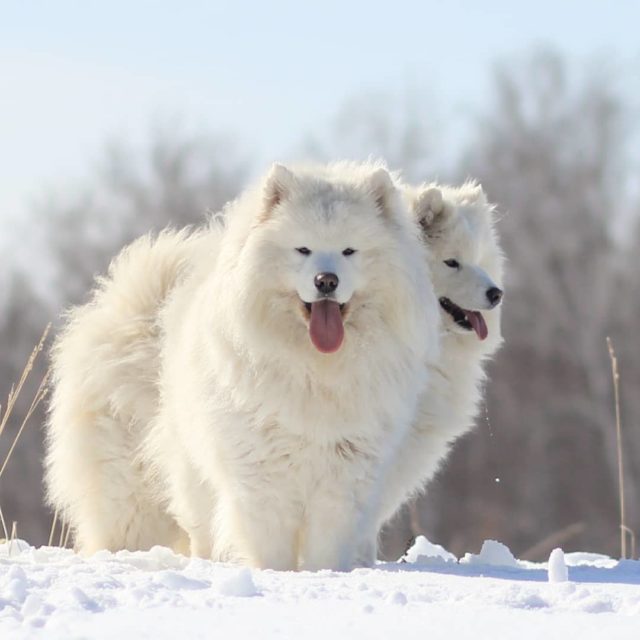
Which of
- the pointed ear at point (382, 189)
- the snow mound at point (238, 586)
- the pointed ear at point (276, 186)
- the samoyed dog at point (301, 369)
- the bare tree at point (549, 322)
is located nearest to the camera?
the snow mound at point (238, 586)

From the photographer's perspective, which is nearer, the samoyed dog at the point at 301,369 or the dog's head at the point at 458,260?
the samoyed dog at the point at 301,369

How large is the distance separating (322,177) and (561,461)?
2526 centimetres

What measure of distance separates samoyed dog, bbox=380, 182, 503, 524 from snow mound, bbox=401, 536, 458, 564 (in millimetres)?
293

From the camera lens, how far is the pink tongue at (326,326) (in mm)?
6719

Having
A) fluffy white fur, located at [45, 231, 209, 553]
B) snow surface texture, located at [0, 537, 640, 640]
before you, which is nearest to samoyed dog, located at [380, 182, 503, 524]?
fluffy white fur, located at [45, 231, 209, 553]

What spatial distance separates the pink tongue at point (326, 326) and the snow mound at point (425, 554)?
4.64 feet

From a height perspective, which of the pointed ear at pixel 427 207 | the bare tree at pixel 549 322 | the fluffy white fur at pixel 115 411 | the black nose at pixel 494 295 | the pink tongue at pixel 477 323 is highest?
the bare tree at pixel 549 322

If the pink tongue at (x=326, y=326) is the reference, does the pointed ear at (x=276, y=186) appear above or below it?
above

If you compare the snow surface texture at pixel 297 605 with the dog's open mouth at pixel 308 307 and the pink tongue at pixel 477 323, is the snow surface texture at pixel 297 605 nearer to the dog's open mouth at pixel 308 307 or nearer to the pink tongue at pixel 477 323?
the dog's open mouth at pixel 308 307

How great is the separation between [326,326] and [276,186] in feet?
2.32

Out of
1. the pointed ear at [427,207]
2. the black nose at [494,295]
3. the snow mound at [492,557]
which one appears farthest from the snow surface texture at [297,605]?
the pointed ear at [427,207]

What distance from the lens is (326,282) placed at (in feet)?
21.5

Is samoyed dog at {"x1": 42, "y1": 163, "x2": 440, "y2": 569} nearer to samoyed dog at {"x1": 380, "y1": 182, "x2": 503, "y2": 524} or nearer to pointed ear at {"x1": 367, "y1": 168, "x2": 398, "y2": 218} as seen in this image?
pointed ear at {"x1": 367, "y1": 168, "x2": 398, "y2": 218}

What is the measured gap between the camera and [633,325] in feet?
101
